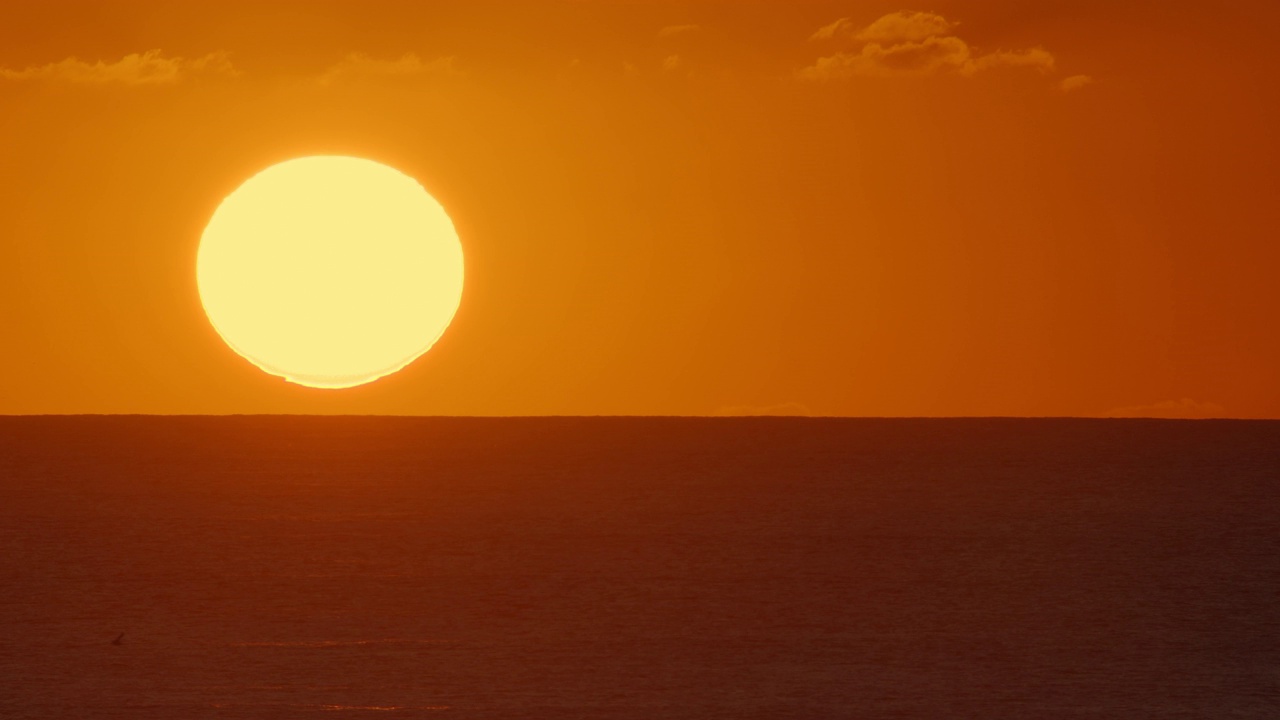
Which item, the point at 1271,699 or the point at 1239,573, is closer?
the point at 1271,699

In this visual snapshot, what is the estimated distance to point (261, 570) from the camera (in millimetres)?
17969

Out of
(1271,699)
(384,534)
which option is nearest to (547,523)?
(384,534)

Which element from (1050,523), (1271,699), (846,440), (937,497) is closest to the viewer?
(1271,699)

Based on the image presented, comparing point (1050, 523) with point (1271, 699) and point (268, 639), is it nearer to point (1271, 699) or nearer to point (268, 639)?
point (1271, 699)

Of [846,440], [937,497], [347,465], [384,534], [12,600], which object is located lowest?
[12,600]

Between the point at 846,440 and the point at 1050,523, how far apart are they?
869 centimetres

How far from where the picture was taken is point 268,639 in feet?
49.1

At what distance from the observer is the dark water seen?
13289mm

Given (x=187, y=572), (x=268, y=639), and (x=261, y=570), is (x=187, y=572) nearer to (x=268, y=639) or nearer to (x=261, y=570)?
(x=261, y=570)

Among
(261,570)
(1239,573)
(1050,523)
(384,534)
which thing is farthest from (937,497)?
(261,570)

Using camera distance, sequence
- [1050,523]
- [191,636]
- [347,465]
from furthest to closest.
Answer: [347,465], [1050,523], [191,636]

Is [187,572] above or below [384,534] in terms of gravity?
below

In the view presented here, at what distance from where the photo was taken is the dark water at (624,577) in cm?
1329

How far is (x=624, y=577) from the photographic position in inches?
695
